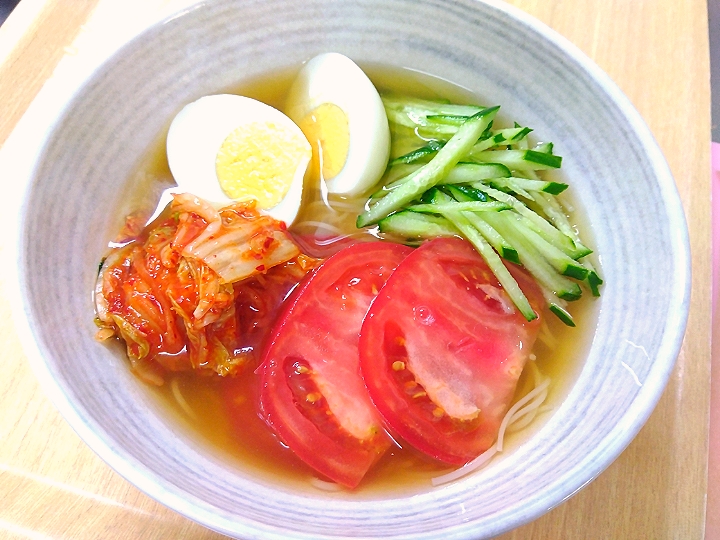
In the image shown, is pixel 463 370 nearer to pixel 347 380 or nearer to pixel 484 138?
pixel 347 380

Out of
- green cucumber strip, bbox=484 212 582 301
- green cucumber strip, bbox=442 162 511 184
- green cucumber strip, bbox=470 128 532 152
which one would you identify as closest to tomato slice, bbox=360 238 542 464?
green cucumber strip, bbox=484 212 582 301

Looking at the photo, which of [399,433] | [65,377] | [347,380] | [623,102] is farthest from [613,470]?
[65,377]

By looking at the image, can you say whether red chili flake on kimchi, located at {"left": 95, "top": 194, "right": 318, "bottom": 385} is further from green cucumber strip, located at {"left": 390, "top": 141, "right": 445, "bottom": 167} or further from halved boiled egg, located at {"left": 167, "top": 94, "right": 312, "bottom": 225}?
green cucumber strip, located at {"left": 390, "top": 141, "right": 445, "bottom": 167}

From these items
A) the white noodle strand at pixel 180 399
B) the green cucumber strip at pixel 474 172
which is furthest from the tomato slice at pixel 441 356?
the white noodle strand at pixel 180 399

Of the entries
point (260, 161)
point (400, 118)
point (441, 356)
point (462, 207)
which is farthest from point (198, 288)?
point (400, 118)

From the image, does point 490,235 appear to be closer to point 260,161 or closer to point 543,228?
point 543,228

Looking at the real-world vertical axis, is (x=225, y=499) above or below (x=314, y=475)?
above
